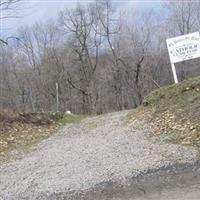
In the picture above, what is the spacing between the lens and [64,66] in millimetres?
54469

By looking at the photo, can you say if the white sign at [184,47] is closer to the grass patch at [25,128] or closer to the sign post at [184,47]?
the sign post at [184,47]

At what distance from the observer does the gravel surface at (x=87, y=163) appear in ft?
25.3

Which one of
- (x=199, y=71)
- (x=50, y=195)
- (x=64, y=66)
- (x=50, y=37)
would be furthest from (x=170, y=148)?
(x=50, y=37)

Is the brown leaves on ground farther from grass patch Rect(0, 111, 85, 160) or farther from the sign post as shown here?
the sign post

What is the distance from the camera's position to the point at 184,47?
16.7 metres

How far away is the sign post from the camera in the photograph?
→ 16578 mm

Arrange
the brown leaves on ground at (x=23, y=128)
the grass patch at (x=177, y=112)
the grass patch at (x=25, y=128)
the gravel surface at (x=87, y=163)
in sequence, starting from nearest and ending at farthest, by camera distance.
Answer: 1. the gravel surface at (x=87, y=163)
2. the grass patch at (x=177, y=112)
3. the grass patch at (x=25, y=128)
4. the brown leaves on ground at (x=23, y=128)

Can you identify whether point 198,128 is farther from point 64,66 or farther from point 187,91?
point 64,66

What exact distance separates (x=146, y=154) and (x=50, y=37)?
52.4 meters

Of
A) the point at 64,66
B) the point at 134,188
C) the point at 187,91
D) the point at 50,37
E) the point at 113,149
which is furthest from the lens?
the point at 50,37

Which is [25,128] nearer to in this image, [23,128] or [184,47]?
[23,128]

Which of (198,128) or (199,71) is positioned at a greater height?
(198,128)

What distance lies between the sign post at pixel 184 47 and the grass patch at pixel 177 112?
231 centimetres

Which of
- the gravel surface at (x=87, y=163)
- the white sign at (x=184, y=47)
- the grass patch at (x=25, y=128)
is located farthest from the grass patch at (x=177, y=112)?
the grass patch at (x=25, y=128)
